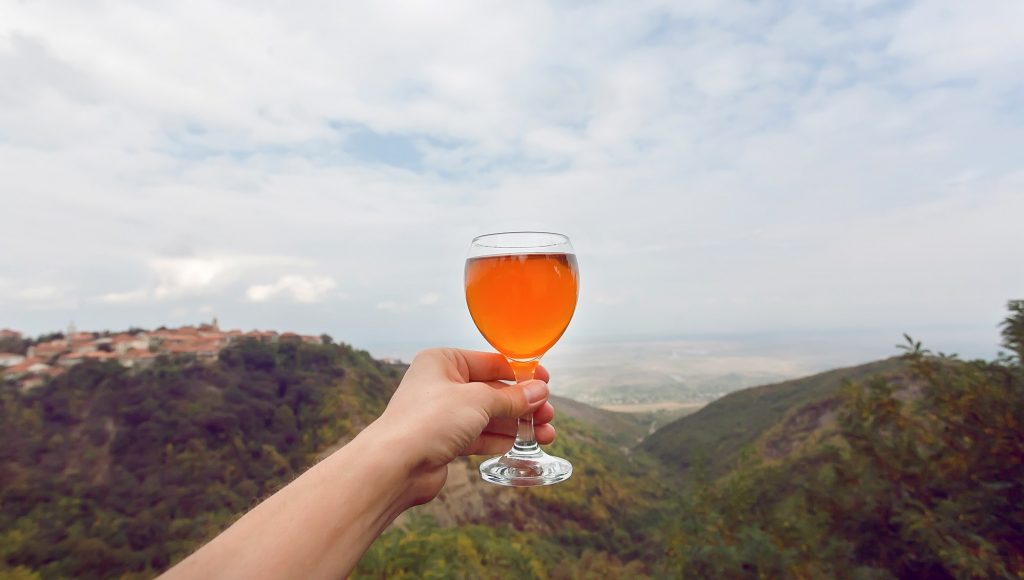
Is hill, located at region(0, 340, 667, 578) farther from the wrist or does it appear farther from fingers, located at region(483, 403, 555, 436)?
fingers, located at region(483, 403, 555, 436)

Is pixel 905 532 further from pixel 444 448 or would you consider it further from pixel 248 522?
pixel 248 522

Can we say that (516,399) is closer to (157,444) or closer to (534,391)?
(534,391)

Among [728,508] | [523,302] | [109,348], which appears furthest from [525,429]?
[109,348]

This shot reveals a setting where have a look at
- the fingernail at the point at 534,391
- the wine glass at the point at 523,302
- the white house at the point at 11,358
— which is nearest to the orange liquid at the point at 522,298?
the wine glass at the point at 523,302

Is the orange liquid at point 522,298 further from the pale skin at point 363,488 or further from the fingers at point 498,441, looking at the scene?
the fingers at point 498,441

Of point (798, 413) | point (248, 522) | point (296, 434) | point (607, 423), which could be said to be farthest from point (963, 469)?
point (607, 423)
